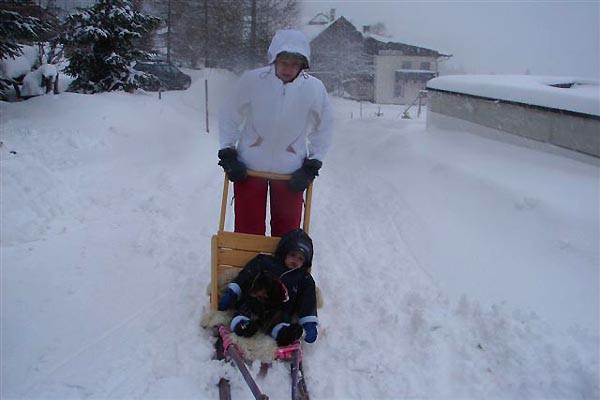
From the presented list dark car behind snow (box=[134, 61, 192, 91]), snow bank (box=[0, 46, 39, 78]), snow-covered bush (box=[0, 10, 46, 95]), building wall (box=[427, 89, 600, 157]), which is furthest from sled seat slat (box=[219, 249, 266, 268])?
dark car behind snow (box=[134, 61, 192, 91])

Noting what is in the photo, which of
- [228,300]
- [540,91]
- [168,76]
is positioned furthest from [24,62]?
[228,300]

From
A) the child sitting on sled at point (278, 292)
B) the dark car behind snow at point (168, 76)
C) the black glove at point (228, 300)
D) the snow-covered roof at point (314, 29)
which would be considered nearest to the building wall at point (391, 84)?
the snow-covered roof at point (314, 29)

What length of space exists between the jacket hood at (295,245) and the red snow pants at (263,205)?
23 cm

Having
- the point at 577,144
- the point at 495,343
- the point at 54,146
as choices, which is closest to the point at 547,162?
the point at 577,144

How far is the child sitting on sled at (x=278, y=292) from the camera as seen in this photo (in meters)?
3.47

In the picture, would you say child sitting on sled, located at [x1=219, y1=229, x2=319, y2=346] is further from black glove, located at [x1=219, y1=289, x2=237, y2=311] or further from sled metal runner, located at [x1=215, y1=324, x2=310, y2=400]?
sled metal runner, located at [x1=215, y1=324, x2=310, y2=400]

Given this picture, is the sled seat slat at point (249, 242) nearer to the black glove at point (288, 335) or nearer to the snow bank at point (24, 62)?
the black glove at point (288, 335)

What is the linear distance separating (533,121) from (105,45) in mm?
12242

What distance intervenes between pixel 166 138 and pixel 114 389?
321 inches

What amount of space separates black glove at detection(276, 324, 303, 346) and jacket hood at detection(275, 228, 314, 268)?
1.84 ft

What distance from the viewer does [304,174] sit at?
3.78 m

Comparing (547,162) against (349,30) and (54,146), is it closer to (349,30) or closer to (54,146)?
(54,146)

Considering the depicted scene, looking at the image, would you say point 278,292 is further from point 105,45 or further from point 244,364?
point 105,45

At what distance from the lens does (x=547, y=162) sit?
6.46 metres
